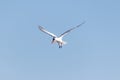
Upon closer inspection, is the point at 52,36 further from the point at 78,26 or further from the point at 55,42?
the point at 78,26

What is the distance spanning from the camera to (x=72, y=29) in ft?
444

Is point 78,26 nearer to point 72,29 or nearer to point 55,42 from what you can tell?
point 72,29

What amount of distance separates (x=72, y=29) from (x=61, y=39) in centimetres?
673

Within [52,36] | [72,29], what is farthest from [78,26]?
[52,36]

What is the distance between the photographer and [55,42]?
136750 millimetres

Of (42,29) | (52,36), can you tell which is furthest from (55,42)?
(42,29)

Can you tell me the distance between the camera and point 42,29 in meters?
128

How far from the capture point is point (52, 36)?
137 m

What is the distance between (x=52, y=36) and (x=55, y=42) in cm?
290

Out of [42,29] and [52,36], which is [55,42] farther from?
[42,29]

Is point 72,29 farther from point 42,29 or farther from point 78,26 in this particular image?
point 42,29

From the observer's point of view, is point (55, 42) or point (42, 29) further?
point (55, 42)

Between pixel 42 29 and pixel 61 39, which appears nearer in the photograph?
pixel 42 29

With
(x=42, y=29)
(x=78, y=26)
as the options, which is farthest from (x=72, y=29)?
(x=42, y=29)
